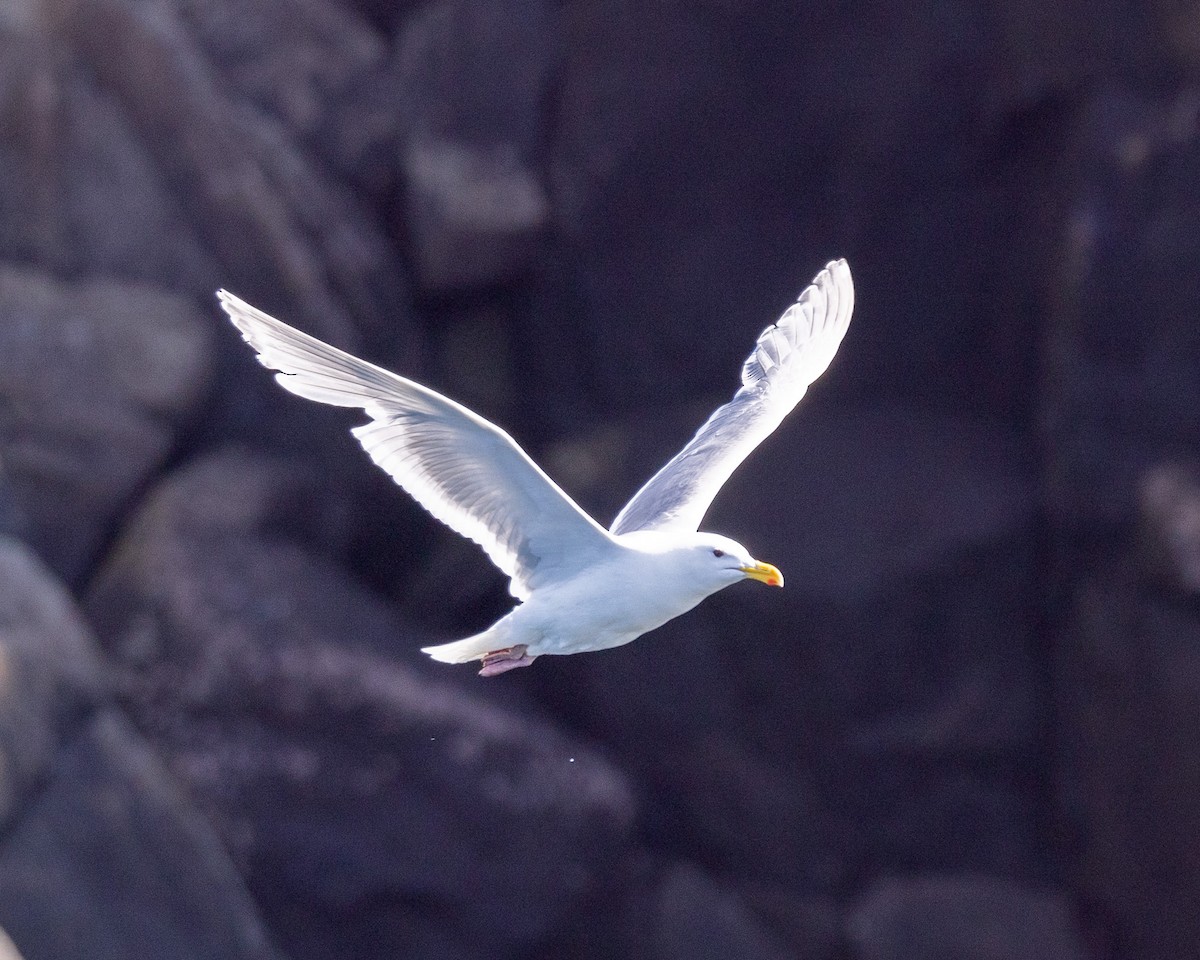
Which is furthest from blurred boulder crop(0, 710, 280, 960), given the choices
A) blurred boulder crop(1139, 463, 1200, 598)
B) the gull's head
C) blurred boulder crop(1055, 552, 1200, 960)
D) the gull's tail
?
blurred boulder crop(1139, 463, 1200, 598)

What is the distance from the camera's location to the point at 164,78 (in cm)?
877

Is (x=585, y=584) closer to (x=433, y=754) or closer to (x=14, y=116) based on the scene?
(x=433, y=754)

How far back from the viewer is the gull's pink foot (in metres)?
4.82

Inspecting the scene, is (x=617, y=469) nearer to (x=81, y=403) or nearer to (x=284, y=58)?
(x=81, y=403)

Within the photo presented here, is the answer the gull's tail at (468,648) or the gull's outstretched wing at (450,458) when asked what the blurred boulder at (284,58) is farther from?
the gull's tail at (468,648)

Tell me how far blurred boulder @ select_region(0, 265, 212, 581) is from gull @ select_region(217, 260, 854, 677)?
3794mm

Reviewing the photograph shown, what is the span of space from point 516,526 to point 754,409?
1.27 meters

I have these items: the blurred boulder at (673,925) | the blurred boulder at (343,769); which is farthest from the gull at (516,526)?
the blurred boulder at (673,925)

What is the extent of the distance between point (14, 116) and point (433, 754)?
4249mm

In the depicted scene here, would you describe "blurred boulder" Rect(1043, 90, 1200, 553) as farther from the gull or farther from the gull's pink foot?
the gull's pink foot

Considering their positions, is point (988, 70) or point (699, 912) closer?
point (699, 912)

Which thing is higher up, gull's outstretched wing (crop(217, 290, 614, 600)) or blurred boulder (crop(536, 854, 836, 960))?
gull's outstretched wing (crop(217, 290, 614, 600))

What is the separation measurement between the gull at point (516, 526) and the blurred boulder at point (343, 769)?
263cm

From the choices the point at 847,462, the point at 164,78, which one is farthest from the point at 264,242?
the point at 847,462
